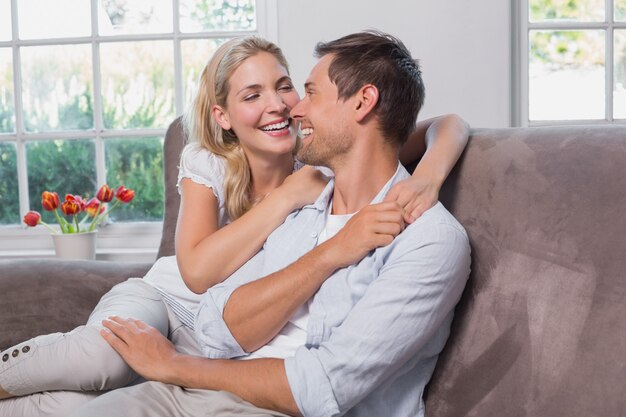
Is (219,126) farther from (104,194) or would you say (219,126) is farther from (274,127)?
(104,194)

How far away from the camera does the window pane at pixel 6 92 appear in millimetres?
3693

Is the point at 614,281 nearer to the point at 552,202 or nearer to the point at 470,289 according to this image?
the point at 552,202

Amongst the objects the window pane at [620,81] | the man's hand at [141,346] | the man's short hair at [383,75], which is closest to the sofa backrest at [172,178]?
the man's hand at [141,346]

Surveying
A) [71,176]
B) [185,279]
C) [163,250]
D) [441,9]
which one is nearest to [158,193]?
[71,176]

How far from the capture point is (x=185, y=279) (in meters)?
1.90

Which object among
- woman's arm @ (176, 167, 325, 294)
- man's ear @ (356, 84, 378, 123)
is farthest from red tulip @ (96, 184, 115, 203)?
man's ear @ (356, 84, 378, 123)

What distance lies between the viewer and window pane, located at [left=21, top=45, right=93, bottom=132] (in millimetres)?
3639

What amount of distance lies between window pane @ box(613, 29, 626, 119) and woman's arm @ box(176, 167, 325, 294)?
91.7 inches

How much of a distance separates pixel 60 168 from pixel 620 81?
2.72 metres

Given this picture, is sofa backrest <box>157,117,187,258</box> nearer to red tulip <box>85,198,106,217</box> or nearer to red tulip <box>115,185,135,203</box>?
red tulip <box>115,185,135,203</box>

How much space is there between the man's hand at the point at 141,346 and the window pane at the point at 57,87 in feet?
6.65

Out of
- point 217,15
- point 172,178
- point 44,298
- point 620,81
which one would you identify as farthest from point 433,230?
point 620,81

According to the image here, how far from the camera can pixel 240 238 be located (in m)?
1.82

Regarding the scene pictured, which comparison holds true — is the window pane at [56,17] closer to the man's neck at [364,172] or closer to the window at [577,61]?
the window at [577,61]
